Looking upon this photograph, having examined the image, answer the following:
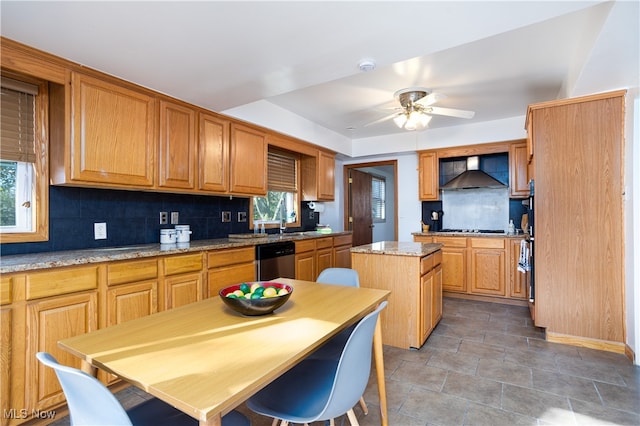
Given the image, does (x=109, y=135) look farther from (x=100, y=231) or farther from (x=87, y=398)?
(x=87, y=398)

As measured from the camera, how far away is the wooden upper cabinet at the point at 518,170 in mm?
4250

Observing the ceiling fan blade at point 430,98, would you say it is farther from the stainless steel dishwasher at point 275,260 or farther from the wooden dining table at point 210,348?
the wooden dining table at point 210,348

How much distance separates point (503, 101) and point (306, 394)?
12.5 ft

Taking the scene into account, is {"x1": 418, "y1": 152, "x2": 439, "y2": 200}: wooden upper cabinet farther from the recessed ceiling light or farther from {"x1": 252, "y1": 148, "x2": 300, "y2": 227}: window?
the recessed ceiling light

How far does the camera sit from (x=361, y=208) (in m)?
6.19

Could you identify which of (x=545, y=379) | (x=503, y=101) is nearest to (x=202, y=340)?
(x=545, y=379)

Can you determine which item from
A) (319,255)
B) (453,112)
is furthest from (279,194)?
(453,112)

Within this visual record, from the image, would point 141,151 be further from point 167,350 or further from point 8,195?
point 167,350

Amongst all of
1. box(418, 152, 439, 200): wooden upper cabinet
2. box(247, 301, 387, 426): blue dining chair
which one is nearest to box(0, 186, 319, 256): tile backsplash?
box(247, 301, 387, 426): blue dining chair

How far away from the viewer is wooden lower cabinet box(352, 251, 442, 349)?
8.98ft

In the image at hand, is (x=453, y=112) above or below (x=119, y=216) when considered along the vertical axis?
above

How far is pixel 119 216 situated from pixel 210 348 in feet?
7.10

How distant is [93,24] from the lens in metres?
1.76

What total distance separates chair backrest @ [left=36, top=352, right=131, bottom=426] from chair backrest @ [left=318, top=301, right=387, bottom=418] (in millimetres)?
625
